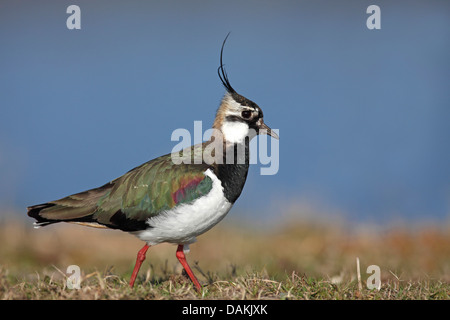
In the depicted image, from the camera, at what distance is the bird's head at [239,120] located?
6441mm

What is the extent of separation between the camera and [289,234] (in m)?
10.4

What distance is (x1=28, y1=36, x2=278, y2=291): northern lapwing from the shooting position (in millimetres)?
5836

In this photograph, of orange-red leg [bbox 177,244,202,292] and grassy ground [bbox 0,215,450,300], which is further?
grassy ground [bbox 0,215,450,300]

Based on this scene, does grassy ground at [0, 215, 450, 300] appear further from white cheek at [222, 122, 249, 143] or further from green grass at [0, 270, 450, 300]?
white cheek at [222, 122, 249, 143]

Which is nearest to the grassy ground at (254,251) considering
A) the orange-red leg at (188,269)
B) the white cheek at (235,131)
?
the orange-red leg at (188,269)

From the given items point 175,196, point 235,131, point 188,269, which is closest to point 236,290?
point 188,269

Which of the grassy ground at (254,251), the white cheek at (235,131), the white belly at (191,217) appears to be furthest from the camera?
the grassy ground at (254,251)

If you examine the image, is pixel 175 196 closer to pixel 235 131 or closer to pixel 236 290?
pixel 235 131

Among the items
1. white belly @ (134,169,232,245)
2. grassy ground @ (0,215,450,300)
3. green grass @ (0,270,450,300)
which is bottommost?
grassy ground @ (0,215,450,300)

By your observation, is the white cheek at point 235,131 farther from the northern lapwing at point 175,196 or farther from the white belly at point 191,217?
the white belly at point 191,217

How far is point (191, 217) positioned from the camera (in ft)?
18.9

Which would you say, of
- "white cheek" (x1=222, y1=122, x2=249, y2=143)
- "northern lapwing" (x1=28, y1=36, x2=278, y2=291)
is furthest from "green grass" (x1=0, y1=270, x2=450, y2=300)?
"white cheek" (x1=222, y1=122, x2=249, y2=143)

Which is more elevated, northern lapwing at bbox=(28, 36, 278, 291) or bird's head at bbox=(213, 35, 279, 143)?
bird's head at bbox=(213, 35, 279, 143)
